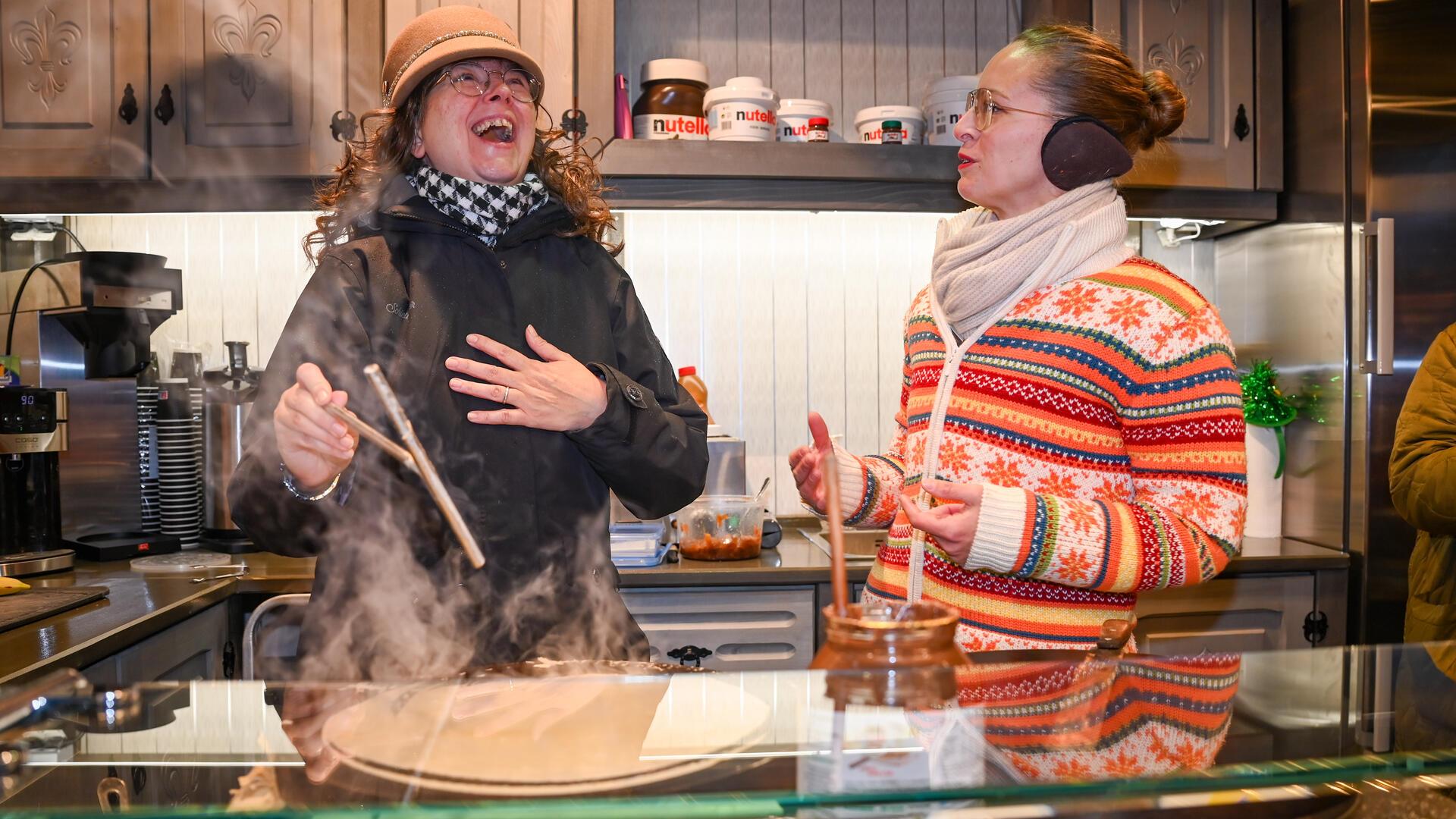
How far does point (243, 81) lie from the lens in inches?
106

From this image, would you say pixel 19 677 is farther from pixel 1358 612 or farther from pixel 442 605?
pixel 1358 612

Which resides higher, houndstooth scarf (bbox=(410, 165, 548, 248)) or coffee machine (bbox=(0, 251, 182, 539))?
houndstooth scarf (bbox=(410, 165, 548, 248))

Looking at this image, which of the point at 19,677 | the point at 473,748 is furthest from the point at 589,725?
the point at 19,677

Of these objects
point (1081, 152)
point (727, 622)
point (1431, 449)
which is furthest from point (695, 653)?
point (1431, 449)

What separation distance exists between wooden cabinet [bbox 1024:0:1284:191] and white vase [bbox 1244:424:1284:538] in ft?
2.22

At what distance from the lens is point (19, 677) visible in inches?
59.8

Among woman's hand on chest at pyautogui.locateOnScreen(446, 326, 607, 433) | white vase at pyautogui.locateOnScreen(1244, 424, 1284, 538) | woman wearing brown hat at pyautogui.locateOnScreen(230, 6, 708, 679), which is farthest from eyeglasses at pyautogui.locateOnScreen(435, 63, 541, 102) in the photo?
white vase at pyautogui.locateOnScreen(1244, 424, 1284, 538)

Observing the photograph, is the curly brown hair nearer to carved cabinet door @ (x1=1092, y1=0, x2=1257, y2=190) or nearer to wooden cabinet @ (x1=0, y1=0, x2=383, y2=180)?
wooden cabinet @ (x1=0, y1=0, x2=383, y2=180)

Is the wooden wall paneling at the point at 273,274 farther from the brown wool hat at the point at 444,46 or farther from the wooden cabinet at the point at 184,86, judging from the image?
the brown wool hat at the point at 444,46

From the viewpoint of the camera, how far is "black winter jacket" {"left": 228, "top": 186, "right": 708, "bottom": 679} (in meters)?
1.52

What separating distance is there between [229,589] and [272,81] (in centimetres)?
122

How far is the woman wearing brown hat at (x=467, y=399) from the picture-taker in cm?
150

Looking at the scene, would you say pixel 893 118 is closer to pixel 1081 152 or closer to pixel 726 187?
pixel 726 187

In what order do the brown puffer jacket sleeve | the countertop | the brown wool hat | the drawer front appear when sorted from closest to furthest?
the brown wool hat, the countertop, the brown puffer jacket sleeve, the drawer front
